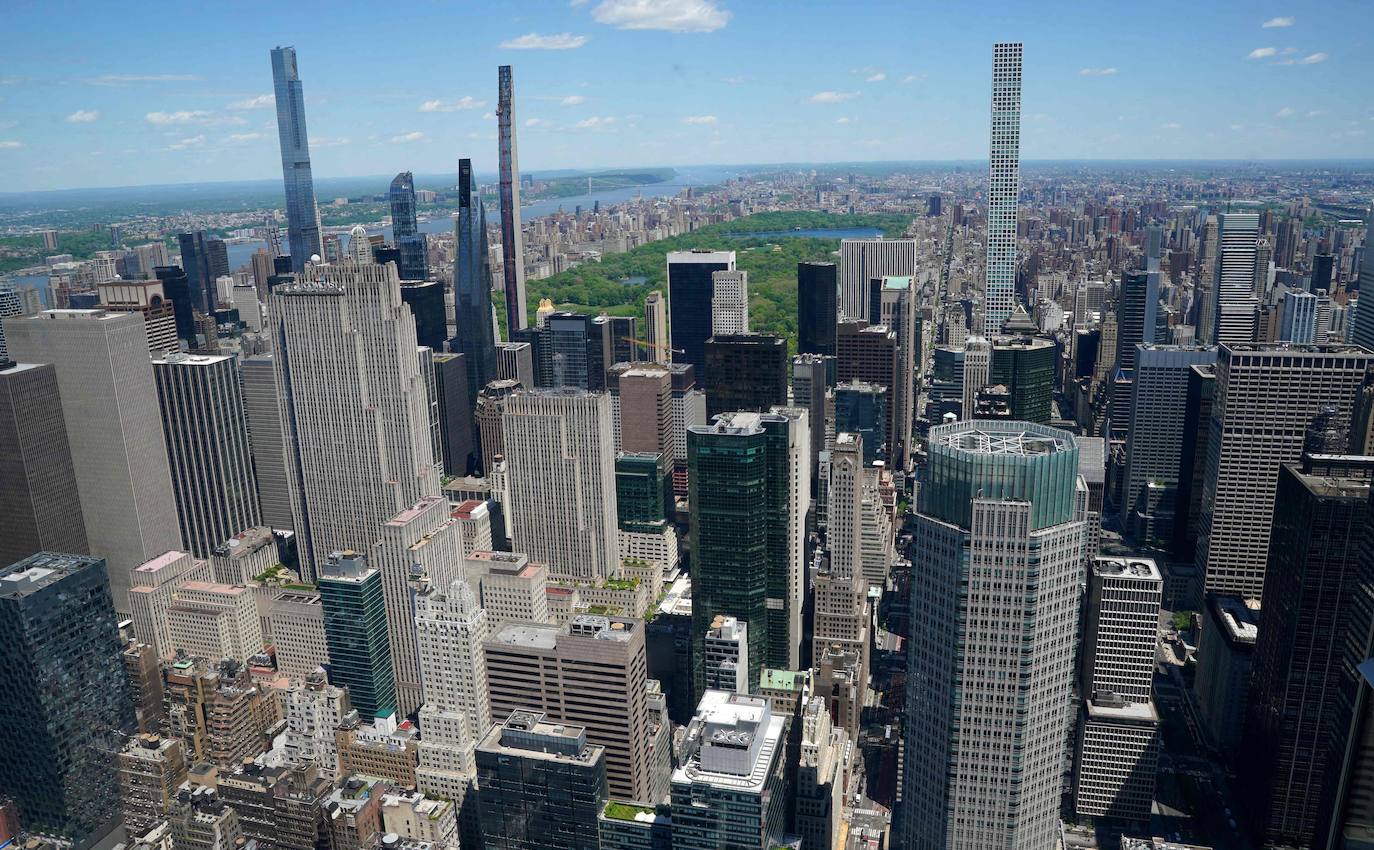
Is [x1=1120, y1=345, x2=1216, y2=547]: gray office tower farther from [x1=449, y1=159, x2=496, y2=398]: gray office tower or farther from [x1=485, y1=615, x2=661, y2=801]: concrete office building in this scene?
[x1=449, y1=159, x2=496, y2=398]: gray office tower

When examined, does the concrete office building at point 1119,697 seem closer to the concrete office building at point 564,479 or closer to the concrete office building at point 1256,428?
the concrete office building at point 1256,428

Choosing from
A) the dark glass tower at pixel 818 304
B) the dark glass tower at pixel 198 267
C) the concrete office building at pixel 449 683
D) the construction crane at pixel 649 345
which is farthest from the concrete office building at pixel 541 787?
the dark glass tower at pixel 198 267

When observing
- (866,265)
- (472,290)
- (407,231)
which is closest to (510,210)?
(407,231)

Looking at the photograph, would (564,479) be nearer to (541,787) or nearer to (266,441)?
(266,441)

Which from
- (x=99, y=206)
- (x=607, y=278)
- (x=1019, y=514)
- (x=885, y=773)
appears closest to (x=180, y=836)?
(x=885, y=773)

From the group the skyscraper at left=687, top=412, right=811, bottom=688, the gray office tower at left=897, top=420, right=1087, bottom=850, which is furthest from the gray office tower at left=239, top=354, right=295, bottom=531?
the gray office tower at left=897, top=420, right=1087, bottom=850

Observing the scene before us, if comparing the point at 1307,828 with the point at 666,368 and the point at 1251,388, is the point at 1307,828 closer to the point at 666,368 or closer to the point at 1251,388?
the point at 1251,388
